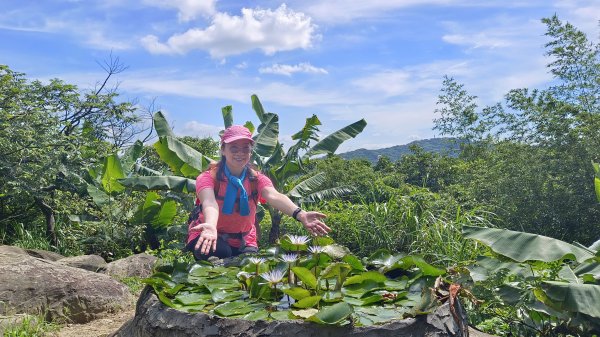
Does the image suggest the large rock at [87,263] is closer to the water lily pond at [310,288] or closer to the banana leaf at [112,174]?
the banana leaf at [112,174]

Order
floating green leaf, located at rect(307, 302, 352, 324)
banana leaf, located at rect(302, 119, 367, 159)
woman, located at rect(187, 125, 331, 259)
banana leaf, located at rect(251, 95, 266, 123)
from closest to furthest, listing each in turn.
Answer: floating green leaf, located at rect(307, 302, 352, 324)
woman, located at rect(187, 125, 331, 259)
banana leaf, located at rect(302, 119, 367, 159)
banana leaf, located at rect(251, 95, 266, 123)

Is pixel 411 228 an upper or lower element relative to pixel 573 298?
lower

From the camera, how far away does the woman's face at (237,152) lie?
4.12 meters

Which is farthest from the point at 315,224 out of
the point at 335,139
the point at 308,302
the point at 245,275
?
the point at 335,139

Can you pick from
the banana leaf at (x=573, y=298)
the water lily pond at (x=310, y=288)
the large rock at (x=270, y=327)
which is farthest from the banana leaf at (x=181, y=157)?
the large rock at (x=270, y=327)

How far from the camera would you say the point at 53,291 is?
224 inches

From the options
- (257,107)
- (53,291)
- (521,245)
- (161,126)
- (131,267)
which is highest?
(257,107)

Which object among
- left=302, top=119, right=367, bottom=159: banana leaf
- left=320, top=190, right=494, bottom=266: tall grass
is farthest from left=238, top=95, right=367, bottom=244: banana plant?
left=320, top=190, right=494, bottom=266: tall grass

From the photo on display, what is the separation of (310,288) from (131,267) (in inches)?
233

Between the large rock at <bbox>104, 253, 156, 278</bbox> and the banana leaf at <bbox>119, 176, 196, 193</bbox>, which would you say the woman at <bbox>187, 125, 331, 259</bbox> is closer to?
the large rock at <bbox>104, 253, 156, 278</bbox>

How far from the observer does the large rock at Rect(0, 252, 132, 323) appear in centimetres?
555

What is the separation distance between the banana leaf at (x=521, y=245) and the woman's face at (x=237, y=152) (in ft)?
5.33

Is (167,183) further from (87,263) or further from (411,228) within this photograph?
(411,228)

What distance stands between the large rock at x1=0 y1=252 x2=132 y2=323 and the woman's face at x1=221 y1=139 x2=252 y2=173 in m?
2.67
